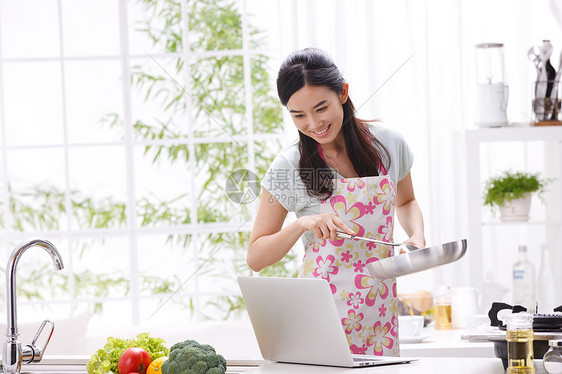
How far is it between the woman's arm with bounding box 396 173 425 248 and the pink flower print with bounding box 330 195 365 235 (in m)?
0.14

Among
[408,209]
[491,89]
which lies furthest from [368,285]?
[491,89]

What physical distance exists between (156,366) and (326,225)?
0.48m

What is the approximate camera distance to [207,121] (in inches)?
138

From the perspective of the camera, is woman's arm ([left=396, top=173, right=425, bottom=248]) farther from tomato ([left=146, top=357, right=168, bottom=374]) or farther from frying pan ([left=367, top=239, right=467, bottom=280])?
tomato ([left=146, top=357, right=168, bottom=374])

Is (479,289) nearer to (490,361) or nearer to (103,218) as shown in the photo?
(490,361)

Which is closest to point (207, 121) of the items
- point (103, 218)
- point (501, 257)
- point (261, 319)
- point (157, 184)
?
point (157, 184)

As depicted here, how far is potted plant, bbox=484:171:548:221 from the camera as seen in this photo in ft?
9.25

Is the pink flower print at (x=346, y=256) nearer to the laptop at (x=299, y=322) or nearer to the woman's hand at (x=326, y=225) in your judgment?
the woman's hand at (x=326, y=225)

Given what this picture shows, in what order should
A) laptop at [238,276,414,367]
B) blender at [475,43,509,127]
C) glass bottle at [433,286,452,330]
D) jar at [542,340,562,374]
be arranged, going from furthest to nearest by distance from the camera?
blender at [475,43,509,127], glass bottle at [433,286,452,330], laptop at [238,276,414,367], jar at [542,340,562,374]

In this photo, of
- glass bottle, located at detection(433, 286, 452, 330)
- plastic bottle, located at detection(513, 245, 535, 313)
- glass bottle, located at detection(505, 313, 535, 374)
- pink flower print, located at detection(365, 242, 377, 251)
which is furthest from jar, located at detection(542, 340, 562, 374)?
plastic bottle, located at detection(513, 245, 535, 313)

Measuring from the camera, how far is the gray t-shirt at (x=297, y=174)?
1.83 meters

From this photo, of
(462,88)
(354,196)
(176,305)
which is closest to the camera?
(354,196)

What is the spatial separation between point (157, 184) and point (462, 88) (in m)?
1.60

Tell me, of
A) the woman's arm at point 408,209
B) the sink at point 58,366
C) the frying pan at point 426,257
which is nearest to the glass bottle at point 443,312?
the woman's arm at point 408,209
